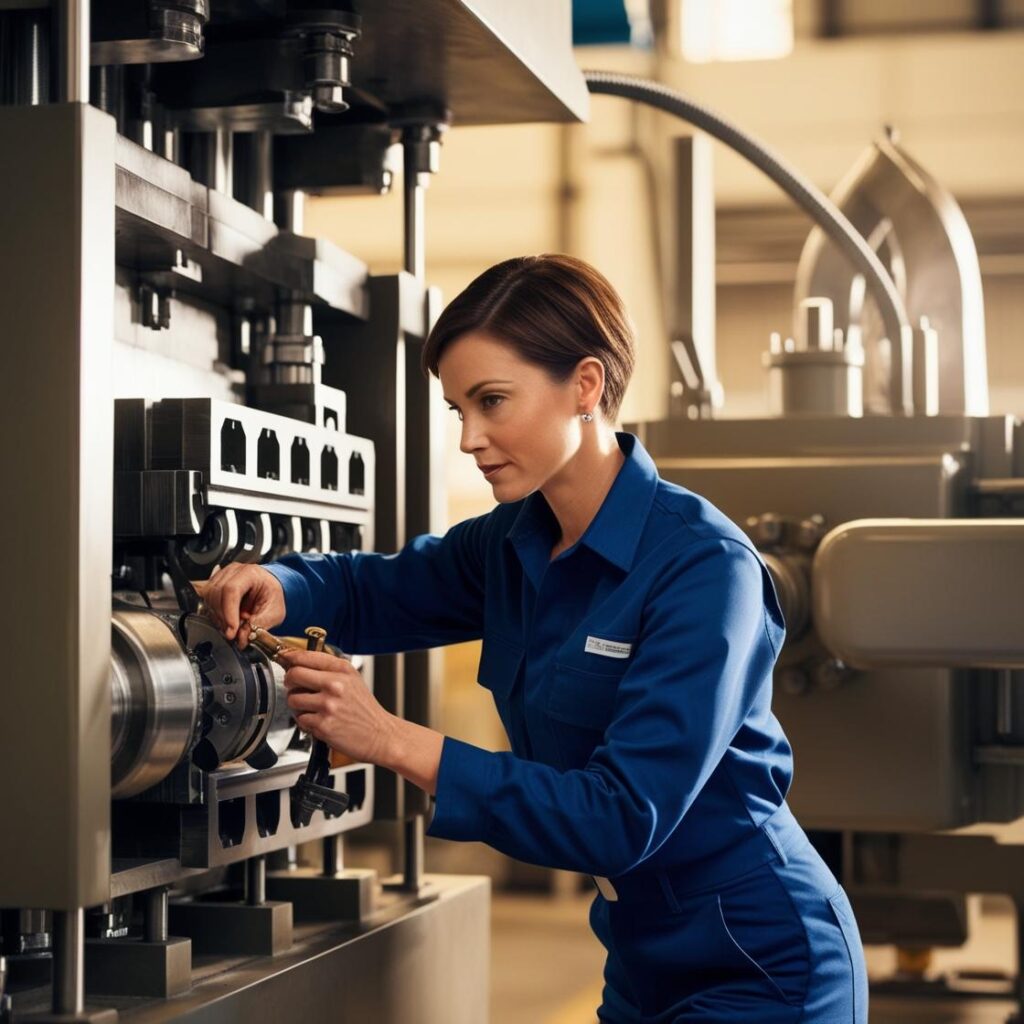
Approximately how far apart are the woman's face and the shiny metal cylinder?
26 cm

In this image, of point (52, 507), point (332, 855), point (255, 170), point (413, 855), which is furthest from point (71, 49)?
point (413, 855)

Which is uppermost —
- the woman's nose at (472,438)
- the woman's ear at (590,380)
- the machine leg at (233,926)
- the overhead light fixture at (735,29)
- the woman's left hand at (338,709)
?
the overhead light fixture at (735,29)

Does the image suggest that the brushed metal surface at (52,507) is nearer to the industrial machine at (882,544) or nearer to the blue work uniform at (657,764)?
the blue work uniform at (657,764)

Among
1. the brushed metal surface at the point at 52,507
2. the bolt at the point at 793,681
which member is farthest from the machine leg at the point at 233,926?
the bolt at the point at 793,681

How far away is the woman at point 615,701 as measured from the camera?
43.9 inches

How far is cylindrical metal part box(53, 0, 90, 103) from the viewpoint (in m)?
1.01

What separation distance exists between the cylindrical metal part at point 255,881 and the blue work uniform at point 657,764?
209 mm

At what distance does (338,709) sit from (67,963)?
234 millimetres

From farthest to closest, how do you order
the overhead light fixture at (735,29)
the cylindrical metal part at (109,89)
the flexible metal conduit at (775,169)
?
the overhead light fixture at (735,29), the flexible metal conduit at (775,169), the cylindrical metal part at (109,89)

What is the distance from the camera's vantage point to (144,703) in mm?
1118

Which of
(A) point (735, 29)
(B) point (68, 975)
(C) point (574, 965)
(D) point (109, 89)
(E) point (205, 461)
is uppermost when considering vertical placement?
(A) point (735, 29)

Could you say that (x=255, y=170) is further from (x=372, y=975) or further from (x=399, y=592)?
(x=372, y=975)

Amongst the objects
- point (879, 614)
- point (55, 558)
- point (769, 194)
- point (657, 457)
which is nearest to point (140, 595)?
point (55, 558)

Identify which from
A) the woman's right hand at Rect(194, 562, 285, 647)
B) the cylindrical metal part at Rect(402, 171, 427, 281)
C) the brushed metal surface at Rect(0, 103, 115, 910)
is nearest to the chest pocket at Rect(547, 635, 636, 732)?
the woman's right hand at Rect(194, 562, 285, 647)
